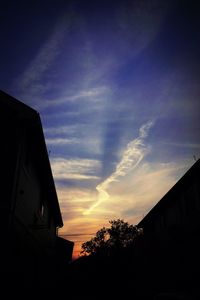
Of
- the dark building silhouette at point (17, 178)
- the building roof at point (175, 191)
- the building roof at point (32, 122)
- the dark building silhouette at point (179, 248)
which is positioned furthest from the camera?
the building roof at point (175, 191)

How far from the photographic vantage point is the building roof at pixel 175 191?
51.0ft

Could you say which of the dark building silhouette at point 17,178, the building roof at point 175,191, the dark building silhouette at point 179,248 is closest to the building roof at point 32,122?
the dark building silhouette at point 17,178

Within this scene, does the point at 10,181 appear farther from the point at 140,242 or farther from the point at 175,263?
the point at 140,242

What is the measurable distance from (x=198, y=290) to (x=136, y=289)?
3382 millimetres

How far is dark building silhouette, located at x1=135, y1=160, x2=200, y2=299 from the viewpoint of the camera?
35.4ft

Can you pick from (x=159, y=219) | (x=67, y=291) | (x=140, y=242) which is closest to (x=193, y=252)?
(x=140, y=242)

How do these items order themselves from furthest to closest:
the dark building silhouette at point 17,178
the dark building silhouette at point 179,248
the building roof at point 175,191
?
the building roof at point 175,191 < the dark building silhouette at point 179,248 < the dark building silhouette at point 17,178

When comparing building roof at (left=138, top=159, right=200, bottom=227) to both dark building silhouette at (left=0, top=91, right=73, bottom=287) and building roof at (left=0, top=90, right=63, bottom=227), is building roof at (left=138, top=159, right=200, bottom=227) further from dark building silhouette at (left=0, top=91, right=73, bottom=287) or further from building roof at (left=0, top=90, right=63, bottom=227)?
dark building silhouette at (left=0, top=91, right=73, bottom=287)

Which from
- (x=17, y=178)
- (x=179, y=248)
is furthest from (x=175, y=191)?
(x=17, y=178)

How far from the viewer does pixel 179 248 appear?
40.1 ft

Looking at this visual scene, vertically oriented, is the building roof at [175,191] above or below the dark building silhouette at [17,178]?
above

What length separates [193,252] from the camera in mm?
11609

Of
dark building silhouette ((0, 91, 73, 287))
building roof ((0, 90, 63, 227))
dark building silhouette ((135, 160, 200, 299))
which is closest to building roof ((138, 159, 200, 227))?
dark building silhouette ((135, 160, 200, 299))

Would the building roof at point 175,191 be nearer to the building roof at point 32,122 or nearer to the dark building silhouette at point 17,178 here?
the building roof at point 32,122
